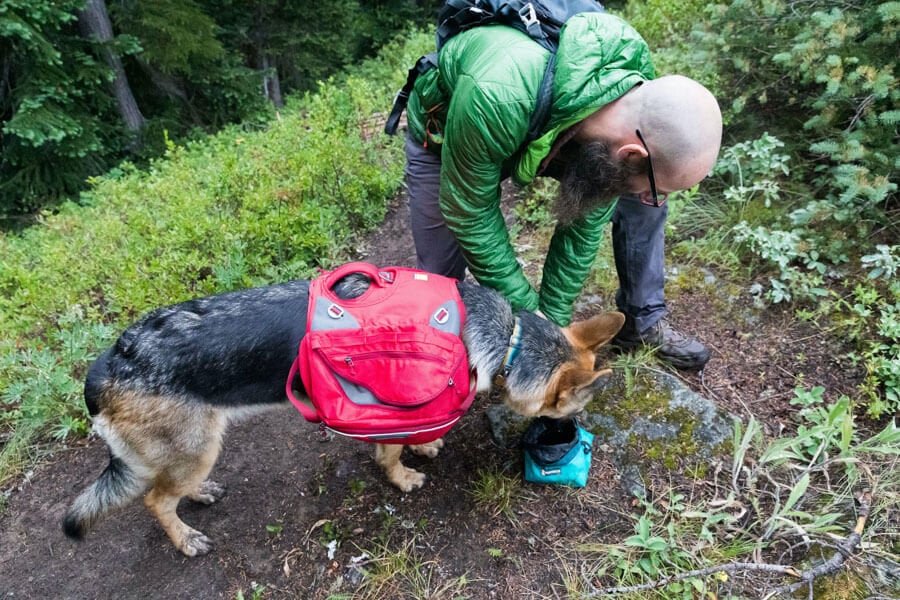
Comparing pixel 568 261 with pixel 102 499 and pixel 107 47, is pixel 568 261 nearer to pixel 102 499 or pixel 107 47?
pixel 102 499

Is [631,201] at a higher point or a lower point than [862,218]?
higher

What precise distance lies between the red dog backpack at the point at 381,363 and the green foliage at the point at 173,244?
2.19 m

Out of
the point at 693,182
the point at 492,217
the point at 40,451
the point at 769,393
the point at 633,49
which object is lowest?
the point at 40,451

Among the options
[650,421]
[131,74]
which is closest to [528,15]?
[650,421]

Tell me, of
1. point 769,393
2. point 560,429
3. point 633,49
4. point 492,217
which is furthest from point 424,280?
point 769,393

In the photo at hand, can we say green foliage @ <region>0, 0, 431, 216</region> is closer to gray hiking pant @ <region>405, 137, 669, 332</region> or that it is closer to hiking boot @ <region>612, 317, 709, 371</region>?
gray hiking pant @ <region>405, 137, 669, 332</region>

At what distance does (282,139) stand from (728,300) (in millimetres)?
5769

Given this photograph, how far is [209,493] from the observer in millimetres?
2998

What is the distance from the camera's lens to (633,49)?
7.21ft

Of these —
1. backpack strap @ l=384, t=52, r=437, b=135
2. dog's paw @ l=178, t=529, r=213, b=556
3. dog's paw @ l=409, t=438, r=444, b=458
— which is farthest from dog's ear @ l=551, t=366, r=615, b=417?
dog's paw @ l=178, t=529, r=213, b=556

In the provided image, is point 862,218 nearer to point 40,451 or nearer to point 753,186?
point 753,186

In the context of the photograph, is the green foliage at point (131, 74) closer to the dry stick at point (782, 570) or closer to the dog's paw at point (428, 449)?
the dog's paw at point (428, 449)

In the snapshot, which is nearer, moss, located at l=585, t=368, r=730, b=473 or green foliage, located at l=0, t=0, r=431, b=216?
moss, located at l=585, t=368, r=730, b=473

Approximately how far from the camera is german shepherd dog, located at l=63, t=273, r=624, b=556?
2.28 meters
